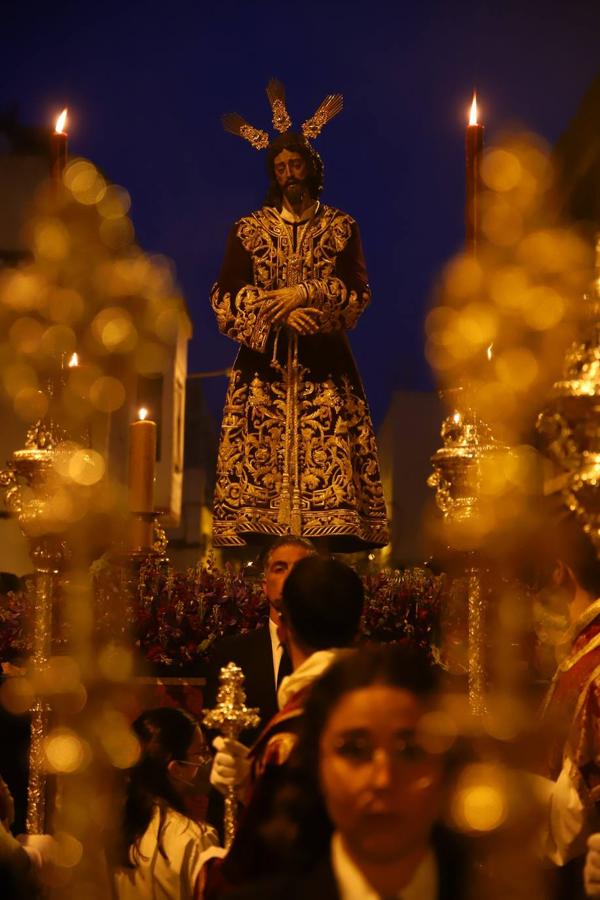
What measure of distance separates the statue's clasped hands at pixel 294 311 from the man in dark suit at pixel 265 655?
95 centimetres

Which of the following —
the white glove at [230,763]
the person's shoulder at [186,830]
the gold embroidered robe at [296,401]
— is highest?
the gold embroidered robe at [296,401]

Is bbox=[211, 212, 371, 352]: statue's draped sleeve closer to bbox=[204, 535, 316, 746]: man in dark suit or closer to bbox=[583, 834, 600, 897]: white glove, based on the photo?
bbox=[204, 535, 316, 746]: man in dark suit

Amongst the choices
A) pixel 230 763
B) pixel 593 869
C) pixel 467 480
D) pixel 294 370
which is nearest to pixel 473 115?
pixel 467 480

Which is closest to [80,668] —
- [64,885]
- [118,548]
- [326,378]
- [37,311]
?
[118,548]

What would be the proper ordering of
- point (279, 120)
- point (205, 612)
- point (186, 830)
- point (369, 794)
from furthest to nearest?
point (279, 120) < point (205, 612) < point (186, 830) < point (369, 794)

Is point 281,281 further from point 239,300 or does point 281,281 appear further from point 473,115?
point 473,115

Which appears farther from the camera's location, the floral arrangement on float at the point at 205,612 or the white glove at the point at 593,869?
the floral arrangement on float at the point at 205,612

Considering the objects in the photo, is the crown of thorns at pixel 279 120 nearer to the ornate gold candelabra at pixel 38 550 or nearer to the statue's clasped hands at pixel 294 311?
the statue's clasped hands at pixel 294 311

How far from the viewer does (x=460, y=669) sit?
396 cm

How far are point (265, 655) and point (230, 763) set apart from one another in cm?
129

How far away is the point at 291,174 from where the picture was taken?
4953 mm

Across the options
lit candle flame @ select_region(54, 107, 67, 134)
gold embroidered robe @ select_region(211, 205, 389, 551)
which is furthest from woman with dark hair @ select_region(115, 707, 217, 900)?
lit candle flame @ select_region(54, 107, 67, 134)

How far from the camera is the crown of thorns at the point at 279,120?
5.00 meters

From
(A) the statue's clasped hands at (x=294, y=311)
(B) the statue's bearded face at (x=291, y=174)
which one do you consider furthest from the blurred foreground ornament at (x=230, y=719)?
(B) the statue's bearded face at (x=291, y=174)
